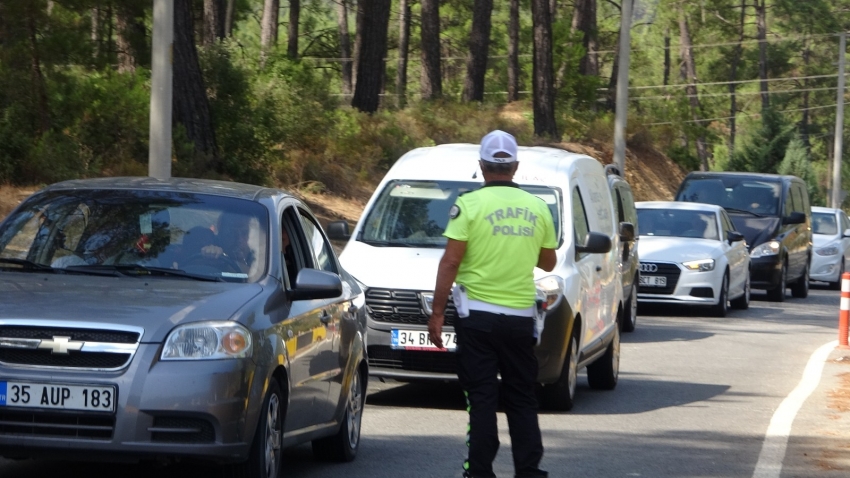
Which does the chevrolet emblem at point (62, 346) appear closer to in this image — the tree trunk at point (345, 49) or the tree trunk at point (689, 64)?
the tree trunk at point (345, 49)

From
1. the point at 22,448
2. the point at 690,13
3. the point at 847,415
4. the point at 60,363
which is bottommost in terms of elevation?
the point at 847,415

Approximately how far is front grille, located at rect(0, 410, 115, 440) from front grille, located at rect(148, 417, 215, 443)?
0.19m

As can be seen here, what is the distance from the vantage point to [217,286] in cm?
683

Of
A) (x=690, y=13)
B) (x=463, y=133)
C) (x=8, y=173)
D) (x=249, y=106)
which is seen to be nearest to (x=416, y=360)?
(x=8, y=173)

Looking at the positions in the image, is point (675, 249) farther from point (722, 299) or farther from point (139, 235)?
point (139, 235)

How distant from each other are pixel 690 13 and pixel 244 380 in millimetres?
75017

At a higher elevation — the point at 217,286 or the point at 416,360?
the point at 217,286

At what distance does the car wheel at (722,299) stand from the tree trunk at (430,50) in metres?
19.5

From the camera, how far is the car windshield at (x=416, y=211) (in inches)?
443

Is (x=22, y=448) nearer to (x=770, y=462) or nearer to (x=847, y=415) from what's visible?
(x=770, y=462)

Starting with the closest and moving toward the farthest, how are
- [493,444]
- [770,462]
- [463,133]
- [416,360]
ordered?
[493,444], [770,462], [416,360], [463,133]

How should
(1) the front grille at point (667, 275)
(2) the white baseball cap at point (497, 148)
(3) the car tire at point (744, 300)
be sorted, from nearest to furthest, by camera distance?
(2) the white baseball cap at point (497, 148)
(1) the front grille at point (667, 275)
(3) the car tire at point (744, 300)

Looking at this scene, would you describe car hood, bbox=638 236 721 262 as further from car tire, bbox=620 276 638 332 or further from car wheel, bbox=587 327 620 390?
car wheel, bbox=587 327 620 390

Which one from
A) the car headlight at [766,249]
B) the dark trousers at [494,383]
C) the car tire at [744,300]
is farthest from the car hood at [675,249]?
the dark trousers at [494,383]
